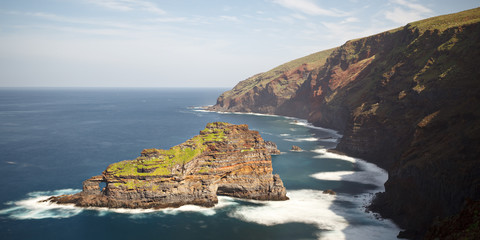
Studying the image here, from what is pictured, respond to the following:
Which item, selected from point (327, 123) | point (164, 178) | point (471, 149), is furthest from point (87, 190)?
point (327, 123)

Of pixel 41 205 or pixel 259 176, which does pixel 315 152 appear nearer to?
pixel 259 176

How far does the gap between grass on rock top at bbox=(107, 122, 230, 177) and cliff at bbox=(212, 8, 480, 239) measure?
→ 1513 inches

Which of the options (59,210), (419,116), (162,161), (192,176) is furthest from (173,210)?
(419,116)

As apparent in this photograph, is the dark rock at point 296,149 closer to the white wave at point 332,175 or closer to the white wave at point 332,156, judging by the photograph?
the white wave at point 332,156

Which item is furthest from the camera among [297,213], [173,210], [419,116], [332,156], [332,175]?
[332,156]

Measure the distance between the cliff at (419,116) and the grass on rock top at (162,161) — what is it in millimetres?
38433

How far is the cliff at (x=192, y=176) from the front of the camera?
2586 inches

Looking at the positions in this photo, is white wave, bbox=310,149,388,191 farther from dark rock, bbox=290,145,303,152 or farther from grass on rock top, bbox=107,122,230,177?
grass on rock top, bbox=107,122,230,177

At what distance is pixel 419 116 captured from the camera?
88312 mm

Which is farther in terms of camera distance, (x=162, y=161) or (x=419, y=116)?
(x=419, y=116)

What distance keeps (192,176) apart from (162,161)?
6977mm

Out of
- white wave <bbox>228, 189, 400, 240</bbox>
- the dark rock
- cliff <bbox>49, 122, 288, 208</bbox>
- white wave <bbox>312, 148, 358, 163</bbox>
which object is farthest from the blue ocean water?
the dark rock

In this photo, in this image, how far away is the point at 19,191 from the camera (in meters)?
75.4

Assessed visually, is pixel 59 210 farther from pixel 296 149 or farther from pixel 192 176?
pixel 296 149
